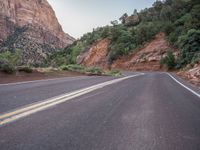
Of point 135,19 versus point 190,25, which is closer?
point 190,25

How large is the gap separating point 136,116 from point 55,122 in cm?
175

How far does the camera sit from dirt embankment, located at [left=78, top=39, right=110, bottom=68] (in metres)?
61.9

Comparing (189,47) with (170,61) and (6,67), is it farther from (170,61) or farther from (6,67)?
(6,67)

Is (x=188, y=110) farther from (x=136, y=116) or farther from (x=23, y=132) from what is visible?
(x=23, y=132)

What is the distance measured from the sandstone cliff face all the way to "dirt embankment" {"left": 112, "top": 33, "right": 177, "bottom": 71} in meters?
46.7

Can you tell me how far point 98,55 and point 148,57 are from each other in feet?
59.1

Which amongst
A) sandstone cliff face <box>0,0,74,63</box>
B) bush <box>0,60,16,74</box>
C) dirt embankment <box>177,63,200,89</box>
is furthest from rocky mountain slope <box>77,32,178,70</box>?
sandstone cliff face <box>0,0,74,63</box>

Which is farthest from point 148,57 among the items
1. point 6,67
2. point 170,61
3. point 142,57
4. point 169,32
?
point 6,67

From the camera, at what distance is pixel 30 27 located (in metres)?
126

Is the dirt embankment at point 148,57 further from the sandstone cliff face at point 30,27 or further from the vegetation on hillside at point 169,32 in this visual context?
the sandstone cliff face at point 30,27

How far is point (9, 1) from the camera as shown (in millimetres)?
139500

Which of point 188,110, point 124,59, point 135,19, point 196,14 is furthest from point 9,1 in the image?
point 188,110

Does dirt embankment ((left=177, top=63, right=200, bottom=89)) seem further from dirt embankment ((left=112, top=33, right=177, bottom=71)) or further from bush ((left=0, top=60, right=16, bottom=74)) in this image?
dirt embankment ((left=112, top=33, right=177, bottom=71))

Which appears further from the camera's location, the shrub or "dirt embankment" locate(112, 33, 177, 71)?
"dirt embankment" locate(112, 33, 177, 71)
